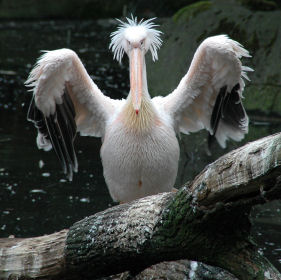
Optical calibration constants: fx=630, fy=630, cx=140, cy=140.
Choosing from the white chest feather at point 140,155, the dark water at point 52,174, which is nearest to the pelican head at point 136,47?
the white chest feather at point 140,155

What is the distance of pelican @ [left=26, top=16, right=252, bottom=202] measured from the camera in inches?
204

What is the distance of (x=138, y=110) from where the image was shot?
5.02m

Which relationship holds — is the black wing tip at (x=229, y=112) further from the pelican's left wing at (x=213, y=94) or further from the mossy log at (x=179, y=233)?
the mossy log at (x=179, y=233)

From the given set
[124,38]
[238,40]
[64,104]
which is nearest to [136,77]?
[124,38]

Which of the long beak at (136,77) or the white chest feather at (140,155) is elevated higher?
the long beak at (136,77)

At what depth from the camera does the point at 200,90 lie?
18.3ft

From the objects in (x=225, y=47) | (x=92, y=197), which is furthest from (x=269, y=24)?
(x=225, y=47)

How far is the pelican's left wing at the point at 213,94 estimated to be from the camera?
5156 mm

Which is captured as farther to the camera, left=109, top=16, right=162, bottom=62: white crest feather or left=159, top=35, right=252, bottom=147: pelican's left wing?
left=109, top=16, right=162, bottom=62: white crest feather

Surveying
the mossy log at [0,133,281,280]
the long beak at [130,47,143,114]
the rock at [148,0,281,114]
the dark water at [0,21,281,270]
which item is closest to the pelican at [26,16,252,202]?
the long beak at [130,47,143,114]

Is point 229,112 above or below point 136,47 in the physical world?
below

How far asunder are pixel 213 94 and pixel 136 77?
89 cm

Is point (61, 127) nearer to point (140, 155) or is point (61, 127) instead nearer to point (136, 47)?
point (140, 155)

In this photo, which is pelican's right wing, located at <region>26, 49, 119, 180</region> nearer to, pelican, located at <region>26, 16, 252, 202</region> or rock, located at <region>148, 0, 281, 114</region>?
pelican, located at <region>26, 16, 252, 202</region>
